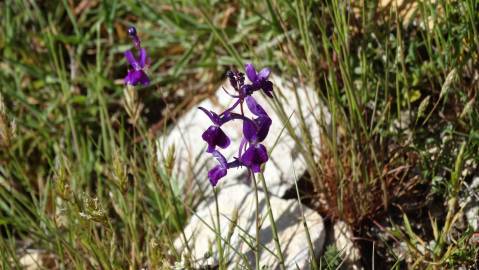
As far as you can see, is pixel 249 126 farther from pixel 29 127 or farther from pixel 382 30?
pixel 29 127

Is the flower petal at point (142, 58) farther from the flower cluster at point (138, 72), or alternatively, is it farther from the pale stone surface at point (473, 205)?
the pale stone surface at point (473, 205)

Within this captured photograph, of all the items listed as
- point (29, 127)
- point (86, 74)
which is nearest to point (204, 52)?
point (86, 74)

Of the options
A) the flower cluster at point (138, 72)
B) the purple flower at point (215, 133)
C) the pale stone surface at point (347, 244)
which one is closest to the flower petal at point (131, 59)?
the flower cluster at point (138, 72)

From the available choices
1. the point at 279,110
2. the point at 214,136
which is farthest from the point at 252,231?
the point at 214,136

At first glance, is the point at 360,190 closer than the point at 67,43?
Yes

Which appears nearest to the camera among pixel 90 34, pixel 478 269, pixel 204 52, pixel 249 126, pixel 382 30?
pixel 249 126

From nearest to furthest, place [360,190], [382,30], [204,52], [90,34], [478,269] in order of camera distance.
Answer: [478,269]
[360,190]
[382,30]
[204,52]
[90,34]

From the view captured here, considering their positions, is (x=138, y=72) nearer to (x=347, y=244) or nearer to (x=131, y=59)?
(x=131, y=59)
